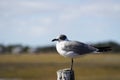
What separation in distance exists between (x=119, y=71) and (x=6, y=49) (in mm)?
48154

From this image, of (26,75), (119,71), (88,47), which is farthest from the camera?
(119,71)

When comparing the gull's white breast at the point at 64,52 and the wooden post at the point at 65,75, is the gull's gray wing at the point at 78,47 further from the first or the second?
the wooden post at the point at 65,75

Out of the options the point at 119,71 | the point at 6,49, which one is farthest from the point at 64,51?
the point at 6,49

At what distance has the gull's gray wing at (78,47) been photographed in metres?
10.1

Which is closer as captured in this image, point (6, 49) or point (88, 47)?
point (88, 47)

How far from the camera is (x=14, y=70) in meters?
36.5

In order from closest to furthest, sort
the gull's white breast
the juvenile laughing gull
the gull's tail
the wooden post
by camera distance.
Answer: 1. the wooden post
2. the gull's tail
3. the juvenile laughing gull
4. the gull's white breast

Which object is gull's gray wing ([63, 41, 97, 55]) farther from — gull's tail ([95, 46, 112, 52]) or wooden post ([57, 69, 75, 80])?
wooden post ([57, 69, 75, 80])

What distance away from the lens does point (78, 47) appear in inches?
401

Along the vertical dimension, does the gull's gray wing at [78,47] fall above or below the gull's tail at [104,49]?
above

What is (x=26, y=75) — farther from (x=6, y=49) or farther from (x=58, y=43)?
(x=6, y=49)

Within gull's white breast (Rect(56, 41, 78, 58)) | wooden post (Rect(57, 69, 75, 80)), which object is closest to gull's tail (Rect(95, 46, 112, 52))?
gull's white breast (Rect(56, 41, 78, 58))

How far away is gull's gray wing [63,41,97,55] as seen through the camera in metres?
10.1

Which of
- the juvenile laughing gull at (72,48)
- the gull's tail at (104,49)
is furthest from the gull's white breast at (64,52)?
the gull's tail at (104,49)
